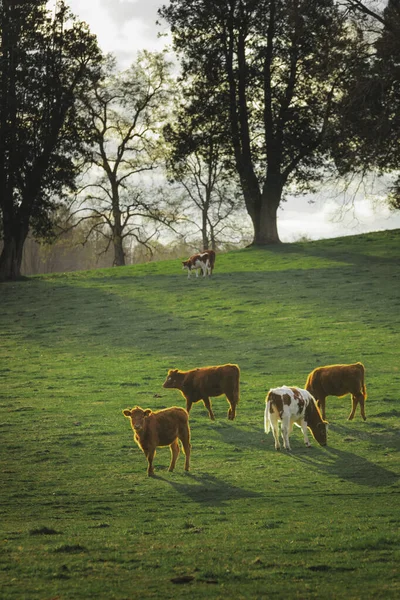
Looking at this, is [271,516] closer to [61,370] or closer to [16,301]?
[61,370]

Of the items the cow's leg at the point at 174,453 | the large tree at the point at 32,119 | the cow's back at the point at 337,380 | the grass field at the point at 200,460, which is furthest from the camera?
the large tree at the point at 32,119

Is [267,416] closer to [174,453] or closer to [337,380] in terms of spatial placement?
[174,453]

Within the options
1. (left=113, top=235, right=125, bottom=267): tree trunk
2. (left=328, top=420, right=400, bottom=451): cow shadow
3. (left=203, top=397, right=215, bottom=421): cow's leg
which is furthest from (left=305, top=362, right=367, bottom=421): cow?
(left=113, top=235, right=125, bottom=267): tree trunk

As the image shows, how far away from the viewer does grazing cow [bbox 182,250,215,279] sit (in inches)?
1676

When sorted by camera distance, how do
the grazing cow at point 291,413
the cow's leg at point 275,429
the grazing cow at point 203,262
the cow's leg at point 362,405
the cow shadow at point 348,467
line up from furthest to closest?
the grazing cow at point 203,262 → the cow's leg at point 362,405 → the cow's leg at point 275,429 → the grazing cow at point 291,413 → the cow shadow at point 348,467

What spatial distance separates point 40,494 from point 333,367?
24.1ft

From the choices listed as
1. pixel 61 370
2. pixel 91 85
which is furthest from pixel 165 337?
pixel 91 85

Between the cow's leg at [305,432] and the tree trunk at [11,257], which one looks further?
the tree trunk at [11,257]

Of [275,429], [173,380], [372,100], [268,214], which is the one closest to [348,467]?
[275,429]

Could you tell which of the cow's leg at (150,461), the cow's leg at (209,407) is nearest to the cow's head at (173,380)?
the cow's leg at (209,407)

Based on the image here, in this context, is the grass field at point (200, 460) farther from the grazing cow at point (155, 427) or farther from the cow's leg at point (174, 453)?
the grazing cow at point (155, 427)

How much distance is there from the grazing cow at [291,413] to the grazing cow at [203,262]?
26689mm

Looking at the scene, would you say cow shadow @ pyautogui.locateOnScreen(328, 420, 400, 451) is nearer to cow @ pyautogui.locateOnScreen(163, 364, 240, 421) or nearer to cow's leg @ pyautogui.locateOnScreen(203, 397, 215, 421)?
cow @ pyautogui.locateOnScreen(163, 364, 240, 421)

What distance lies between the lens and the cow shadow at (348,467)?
13.7 m
